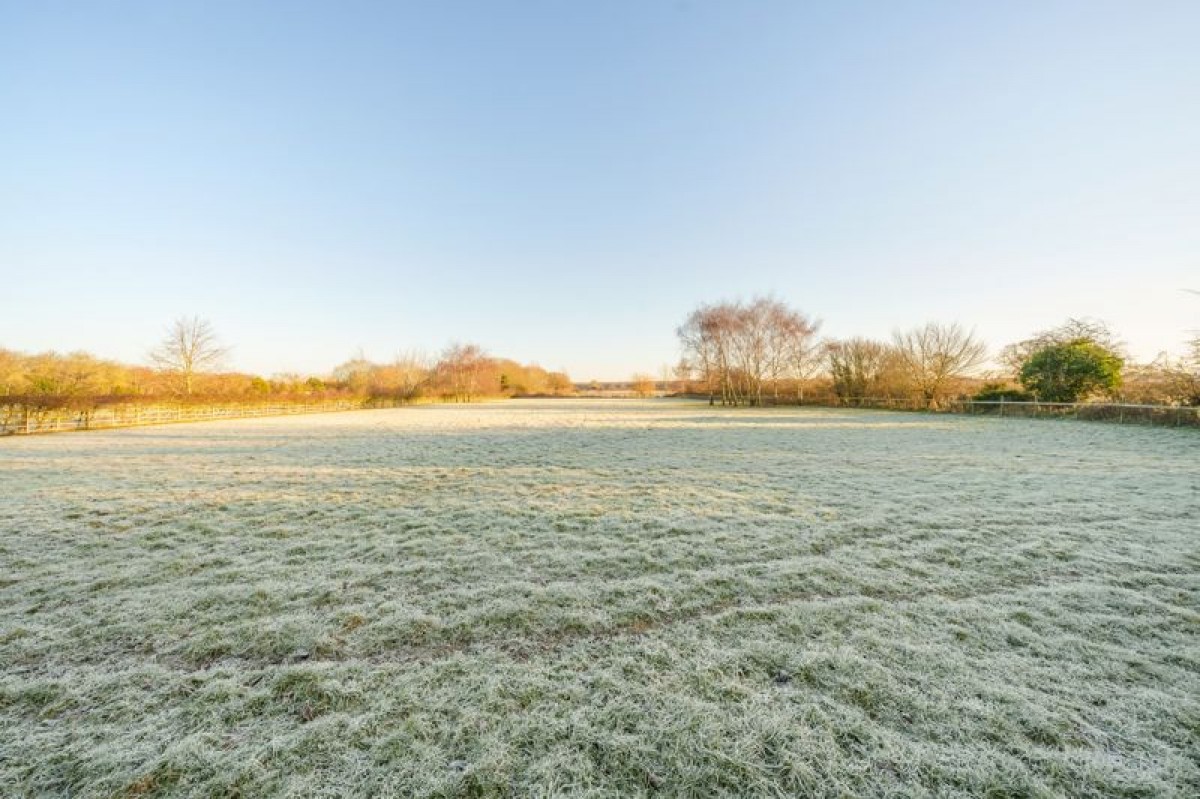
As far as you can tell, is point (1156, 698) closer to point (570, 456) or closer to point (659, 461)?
point (659, 461)

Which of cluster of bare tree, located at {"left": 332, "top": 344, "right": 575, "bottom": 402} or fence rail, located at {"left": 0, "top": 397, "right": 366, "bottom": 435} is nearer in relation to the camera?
fence rail, located at {"left": 0, "top": 397, "right": 366, "bottom": 435}

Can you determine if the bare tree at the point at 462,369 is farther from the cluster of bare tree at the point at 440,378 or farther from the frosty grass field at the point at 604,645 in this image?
the frosty grass field at the point at 604,645

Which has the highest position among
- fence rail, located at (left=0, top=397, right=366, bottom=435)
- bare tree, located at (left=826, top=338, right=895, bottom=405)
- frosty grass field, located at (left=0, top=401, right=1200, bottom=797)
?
bare tree, located at (left=826, top=338, right=895, bottom=405)

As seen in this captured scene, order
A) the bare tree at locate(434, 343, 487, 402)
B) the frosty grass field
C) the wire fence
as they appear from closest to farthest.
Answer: the frosty grass field < the wire fence < the bare tree at locate(434, 343, 487, 402)

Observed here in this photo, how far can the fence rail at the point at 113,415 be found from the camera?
1724 cm

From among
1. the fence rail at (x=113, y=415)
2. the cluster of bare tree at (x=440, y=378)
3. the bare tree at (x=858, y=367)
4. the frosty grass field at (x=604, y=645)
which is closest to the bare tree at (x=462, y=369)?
the cluster of bare tree at (x=440, y=378)

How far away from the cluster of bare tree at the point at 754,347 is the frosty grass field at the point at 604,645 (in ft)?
90.5

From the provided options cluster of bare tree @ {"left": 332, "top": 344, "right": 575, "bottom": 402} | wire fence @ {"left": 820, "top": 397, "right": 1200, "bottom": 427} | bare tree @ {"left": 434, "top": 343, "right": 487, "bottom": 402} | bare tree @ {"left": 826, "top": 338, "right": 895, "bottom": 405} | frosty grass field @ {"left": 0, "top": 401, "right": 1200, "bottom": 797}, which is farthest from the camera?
bare tree @ {"left": 434, "top": 343, "right": 487, "bottom": 402}

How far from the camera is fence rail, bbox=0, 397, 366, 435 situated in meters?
17.2

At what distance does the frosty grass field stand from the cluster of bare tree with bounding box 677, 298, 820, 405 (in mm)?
27593

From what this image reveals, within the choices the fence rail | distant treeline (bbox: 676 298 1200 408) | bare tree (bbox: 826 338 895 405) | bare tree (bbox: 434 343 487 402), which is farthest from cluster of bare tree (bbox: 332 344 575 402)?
bare tree (bbox: 826 338 895 405)

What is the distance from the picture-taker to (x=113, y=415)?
21.0 metres

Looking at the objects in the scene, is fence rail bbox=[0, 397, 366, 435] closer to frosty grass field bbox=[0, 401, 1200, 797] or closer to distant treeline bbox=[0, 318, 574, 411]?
distant treeline bbox=[0, 318, 574, 411]

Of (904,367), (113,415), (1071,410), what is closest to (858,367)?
(904,367)
